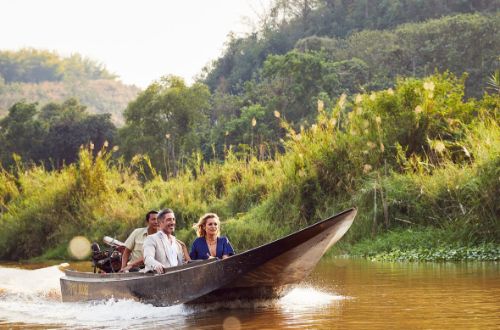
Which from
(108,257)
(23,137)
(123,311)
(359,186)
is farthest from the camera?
(23,137)

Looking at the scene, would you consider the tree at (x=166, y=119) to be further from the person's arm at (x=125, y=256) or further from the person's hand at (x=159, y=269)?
the person's hand at (x=159, y=269)

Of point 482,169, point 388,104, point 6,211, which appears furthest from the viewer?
point 6,211

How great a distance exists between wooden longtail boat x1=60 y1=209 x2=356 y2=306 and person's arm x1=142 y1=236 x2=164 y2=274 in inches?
3.8

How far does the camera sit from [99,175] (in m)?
21.0

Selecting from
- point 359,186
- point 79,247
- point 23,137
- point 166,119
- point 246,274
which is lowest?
point 246,274

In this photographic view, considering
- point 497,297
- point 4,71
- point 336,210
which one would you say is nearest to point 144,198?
point 336,210

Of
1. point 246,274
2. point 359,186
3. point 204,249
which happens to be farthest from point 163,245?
point 359,186

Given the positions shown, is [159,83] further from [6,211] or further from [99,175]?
[99,175]

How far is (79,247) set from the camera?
2042 cm

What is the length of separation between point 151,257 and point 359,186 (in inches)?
268

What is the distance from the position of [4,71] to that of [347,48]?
68700 mm

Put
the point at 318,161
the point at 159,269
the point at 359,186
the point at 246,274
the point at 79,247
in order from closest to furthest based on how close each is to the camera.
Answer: the point at 246,274
the point at 159,269
the point at 359,186
the point at 318,161
the point at 79,247

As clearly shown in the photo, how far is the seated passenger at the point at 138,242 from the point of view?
1085cm

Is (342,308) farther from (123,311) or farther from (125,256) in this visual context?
(125,256)
